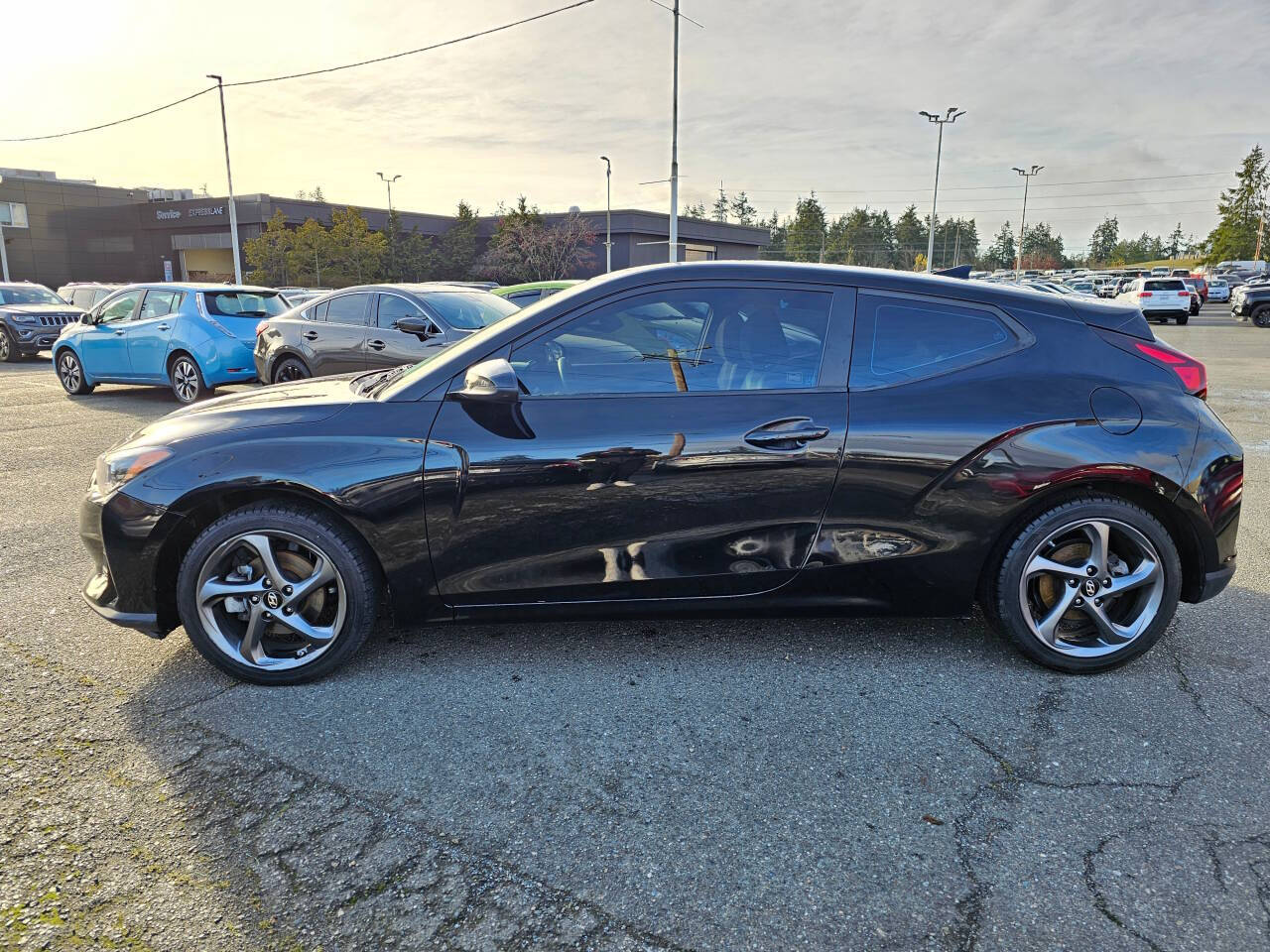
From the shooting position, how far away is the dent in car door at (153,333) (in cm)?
1105

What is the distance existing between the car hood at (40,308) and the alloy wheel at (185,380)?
28.3 feet

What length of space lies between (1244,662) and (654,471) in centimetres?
256

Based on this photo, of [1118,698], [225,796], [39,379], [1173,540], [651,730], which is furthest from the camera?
[39,379]

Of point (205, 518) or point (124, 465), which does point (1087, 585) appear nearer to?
point (205, 518)

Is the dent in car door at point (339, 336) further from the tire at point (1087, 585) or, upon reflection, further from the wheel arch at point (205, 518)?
the tire at point (1087, 585)

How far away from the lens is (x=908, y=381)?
318cm

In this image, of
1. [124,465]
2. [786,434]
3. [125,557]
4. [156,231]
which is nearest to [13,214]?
[156,231]

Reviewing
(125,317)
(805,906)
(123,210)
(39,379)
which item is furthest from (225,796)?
(123,210)

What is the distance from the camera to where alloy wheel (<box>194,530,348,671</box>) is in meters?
3.13

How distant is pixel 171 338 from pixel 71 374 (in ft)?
7.56

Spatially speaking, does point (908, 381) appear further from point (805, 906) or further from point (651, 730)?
point (805, 906)

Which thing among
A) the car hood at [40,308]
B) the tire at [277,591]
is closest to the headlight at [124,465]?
the tire at [277,591]

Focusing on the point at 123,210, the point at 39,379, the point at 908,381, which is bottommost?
the point at 39,379

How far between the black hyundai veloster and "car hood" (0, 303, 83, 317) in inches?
702
